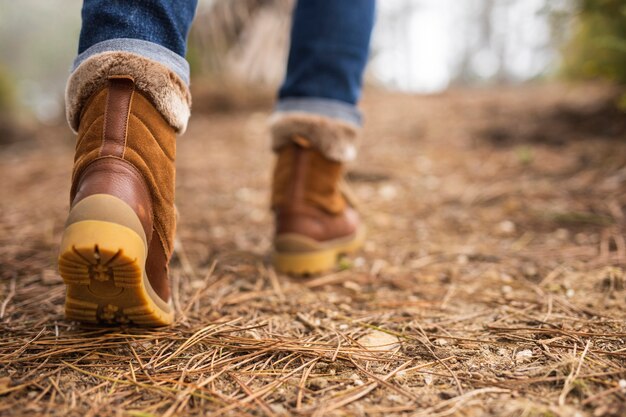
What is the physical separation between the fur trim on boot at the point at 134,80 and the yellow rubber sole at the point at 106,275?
273mm

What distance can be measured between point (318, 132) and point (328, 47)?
0.78 ft

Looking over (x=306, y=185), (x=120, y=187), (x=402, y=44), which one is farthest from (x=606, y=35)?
(x=402, y=44)

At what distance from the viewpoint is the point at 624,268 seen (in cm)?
121

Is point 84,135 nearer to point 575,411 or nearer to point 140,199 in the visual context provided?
point 140,199

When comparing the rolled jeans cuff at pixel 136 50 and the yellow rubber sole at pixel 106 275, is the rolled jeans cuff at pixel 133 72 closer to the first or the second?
the rolled jeans cuff at pixel 136 50

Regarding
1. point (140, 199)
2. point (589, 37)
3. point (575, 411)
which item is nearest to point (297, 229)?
point (140, 199)

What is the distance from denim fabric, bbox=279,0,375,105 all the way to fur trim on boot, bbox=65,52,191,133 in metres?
0.43

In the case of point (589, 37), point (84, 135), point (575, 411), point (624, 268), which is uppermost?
point (589, 37)

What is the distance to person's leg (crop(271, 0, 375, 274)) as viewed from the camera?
1228 mm

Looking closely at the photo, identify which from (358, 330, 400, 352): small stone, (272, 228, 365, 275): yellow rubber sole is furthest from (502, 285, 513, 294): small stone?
(272, 228, 365, 275): yellow rubber sole

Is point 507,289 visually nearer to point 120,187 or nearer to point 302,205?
point 302,205

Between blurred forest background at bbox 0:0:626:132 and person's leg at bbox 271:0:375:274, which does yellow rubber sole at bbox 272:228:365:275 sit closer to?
person's leg at bbox 271:0:375:274

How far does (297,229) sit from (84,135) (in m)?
0.67

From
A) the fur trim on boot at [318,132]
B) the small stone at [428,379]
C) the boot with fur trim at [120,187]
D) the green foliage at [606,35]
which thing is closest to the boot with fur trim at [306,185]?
the fur trim on boot at [318,132]
